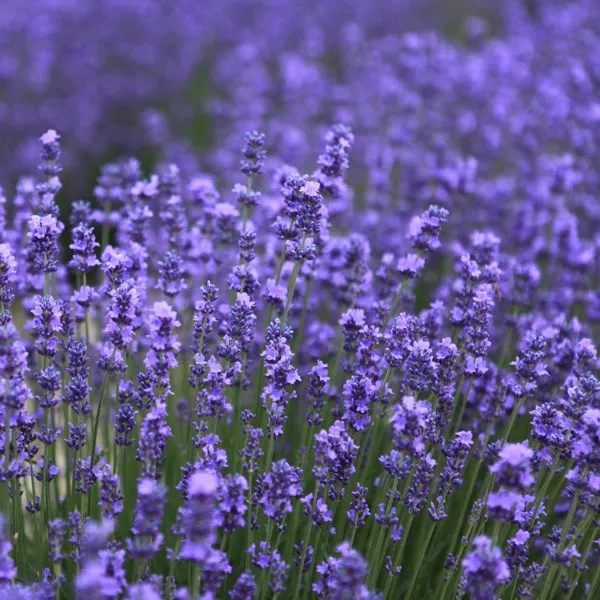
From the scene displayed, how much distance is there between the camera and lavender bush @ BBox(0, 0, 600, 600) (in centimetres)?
267

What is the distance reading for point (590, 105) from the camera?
589 centimetres

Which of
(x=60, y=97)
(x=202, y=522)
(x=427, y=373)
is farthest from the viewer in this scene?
(x=60, y=97)

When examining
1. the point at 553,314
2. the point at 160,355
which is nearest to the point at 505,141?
the point at 553,314

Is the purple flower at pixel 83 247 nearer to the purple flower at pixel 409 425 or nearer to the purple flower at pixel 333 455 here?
the purple flower at pixel 333 455

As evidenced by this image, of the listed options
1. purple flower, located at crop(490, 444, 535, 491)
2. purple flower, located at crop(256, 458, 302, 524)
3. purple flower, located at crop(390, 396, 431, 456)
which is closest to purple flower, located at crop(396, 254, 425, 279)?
purple flower, located at crop(390, 396, 431, 456)

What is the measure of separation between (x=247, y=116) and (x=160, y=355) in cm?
481

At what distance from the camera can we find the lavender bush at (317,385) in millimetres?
2674

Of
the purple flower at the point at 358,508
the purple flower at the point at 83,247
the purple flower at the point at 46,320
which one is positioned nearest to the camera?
the purple flower at the point at 358,508

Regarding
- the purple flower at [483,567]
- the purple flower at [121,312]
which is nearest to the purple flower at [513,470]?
the purple flower at [483,567]

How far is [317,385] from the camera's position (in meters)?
3.04

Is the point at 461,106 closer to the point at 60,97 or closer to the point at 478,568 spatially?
the point at 60,97

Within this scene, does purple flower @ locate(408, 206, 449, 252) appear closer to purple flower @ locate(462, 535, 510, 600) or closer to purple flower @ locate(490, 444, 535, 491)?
purple flower @ locate(490, 444, 535, 491)

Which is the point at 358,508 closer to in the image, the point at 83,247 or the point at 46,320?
the point at 46,320

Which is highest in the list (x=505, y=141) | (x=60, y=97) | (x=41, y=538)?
(x=505, y=141)
